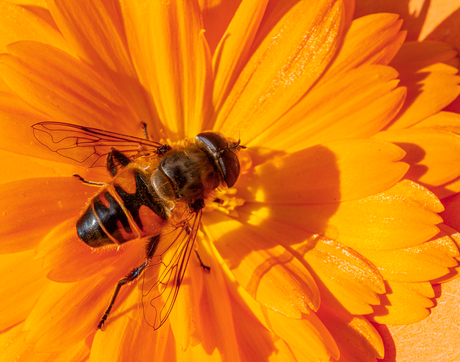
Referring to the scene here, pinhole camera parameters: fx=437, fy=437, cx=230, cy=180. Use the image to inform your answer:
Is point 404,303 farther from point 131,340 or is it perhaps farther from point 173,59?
point 173,59

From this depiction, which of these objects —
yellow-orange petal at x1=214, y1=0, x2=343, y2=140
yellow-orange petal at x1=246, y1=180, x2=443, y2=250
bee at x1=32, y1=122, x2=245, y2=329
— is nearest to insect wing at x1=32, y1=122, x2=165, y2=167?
bee at x1=32, y1=122, x2=245, y2=329

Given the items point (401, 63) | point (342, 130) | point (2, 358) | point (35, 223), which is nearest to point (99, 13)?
point (35, 223)

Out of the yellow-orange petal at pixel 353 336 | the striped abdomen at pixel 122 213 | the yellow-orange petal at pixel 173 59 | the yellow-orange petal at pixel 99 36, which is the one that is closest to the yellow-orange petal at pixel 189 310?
the striped abdomen at pixel 122 213

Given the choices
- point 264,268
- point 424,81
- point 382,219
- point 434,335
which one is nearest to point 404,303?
point 434,335

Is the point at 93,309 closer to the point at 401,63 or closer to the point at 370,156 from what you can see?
the point at 370,156

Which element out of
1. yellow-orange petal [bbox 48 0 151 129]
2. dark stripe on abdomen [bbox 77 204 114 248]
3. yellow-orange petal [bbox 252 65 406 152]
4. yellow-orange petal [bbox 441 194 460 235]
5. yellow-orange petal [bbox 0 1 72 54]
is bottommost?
yellow-orange petal [bbox 441 194 460 235]

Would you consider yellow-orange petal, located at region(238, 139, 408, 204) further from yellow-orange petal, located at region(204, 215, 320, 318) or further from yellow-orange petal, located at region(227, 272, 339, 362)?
yellow-orange petal, located at region(227, 272, 339, 362)

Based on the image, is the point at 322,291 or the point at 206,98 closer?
the point at 322,291
